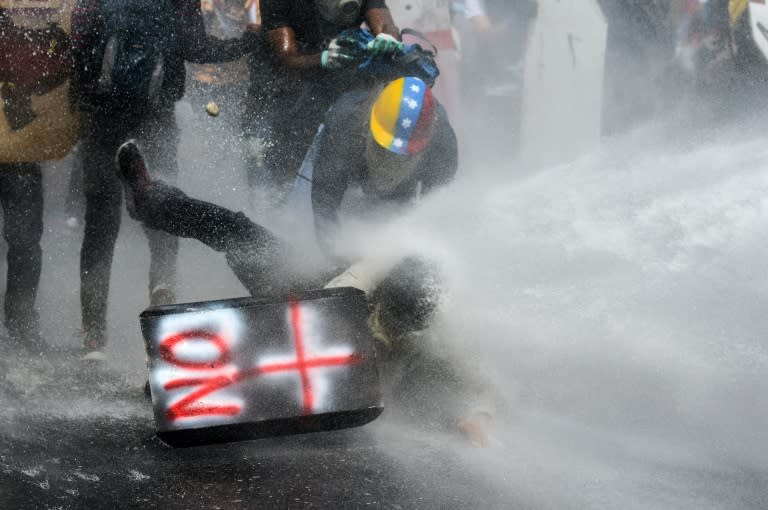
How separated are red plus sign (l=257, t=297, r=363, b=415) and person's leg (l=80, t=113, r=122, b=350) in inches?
74.3

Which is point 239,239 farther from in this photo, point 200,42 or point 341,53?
point 200,42

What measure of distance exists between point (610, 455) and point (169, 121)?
2.61m

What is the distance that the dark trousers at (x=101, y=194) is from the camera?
466 centimetres

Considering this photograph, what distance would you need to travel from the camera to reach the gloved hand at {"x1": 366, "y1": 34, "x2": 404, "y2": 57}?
4695 millimetres

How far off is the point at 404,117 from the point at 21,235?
75.6 inches

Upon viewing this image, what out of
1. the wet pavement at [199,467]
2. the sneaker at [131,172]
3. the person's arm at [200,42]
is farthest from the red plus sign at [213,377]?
the person's arm at [200,42]

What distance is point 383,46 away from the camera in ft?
15.5

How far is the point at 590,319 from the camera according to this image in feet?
15.3

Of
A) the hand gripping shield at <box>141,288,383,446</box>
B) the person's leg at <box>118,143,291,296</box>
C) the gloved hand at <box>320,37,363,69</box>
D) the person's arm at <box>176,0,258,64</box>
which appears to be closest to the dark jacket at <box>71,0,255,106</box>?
the person's arm at <box>176,0,258,64</box>

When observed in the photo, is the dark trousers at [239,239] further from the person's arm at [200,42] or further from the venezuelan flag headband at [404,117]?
the person's arm at [200,42]

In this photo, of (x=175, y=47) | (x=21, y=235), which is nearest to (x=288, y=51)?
(x=175, y=47)

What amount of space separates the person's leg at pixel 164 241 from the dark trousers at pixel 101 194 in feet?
0.11

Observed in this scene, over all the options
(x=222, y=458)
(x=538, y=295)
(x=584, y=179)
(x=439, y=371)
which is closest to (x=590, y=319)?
(x=538, y=295)

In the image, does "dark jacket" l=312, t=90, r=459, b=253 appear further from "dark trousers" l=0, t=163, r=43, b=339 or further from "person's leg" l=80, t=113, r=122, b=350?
"dark trousers" l=0, t=163, r=43, b=339
